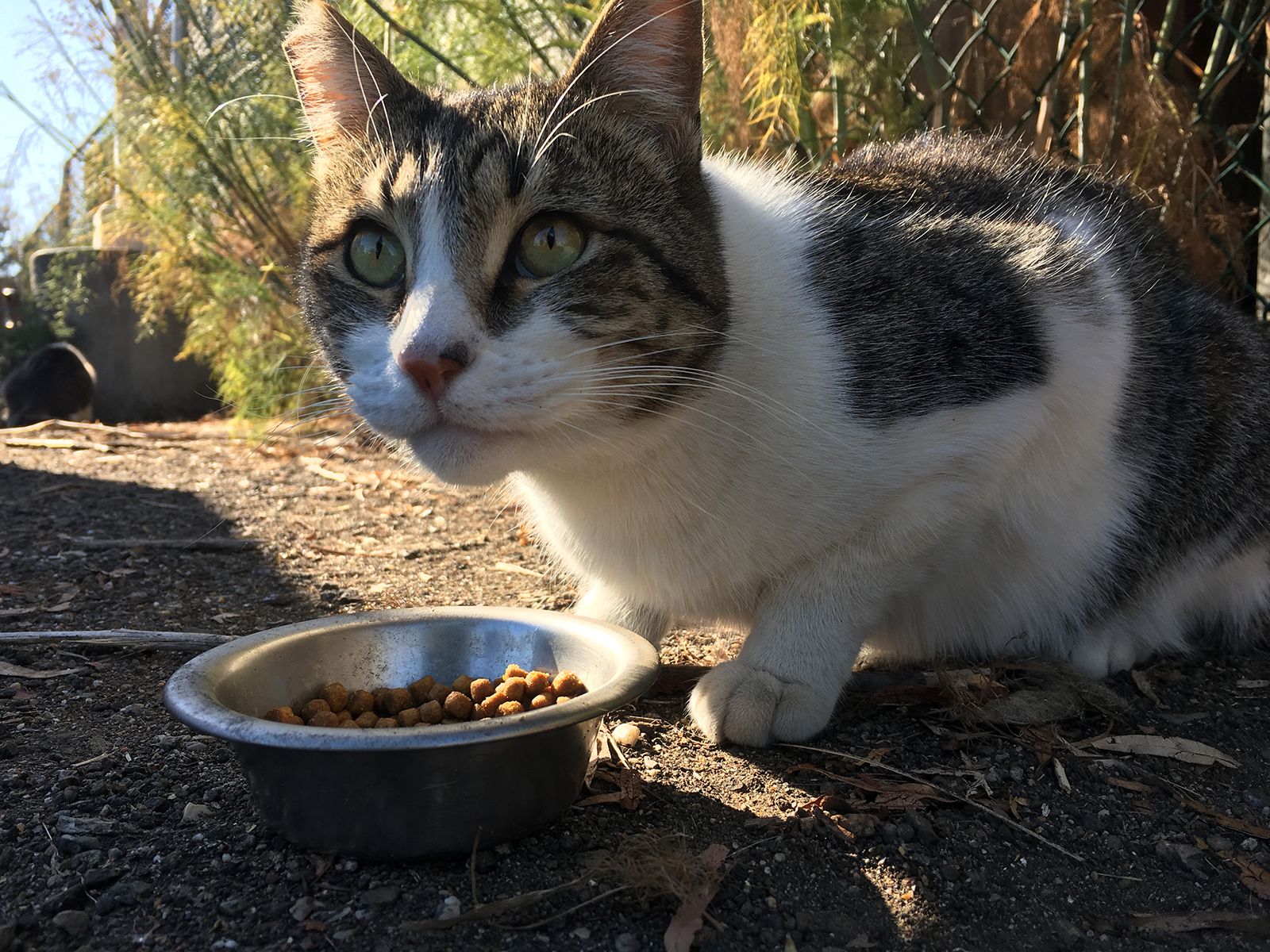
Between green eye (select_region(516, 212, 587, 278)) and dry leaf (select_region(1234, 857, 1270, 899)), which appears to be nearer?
dry leaf (select_region(1234, 857, 1270, 899))

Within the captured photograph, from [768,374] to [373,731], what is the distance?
0.92 meters

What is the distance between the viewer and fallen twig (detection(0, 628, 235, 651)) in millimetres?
2084

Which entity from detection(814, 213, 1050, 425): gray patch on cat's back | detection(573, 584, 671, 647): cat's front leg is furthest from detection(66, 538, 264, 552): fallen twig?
detection(814, 213, 1050, 425): gray patch on cat's back

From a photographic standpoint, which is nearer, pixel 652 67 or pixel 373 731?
pixel 373 731

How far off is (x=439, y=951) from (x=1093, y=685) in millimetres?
1442

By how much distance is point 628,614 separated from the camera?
207cm

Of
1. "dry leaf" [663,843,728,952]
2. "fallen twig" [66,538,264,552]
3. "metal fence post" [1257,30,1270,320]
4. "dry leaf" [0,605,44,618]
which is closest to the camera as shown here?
"dry leaf" [663,843,728,952]

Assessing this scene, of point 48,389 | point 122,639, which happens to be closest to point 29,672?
point 122,639

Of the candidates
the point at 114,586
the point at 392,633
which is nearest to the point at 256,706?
the point at 392,633

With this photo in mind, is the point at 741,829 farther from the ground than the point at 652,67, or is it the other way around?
the point at 652,67

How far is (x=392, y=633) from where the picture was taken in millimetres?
1755

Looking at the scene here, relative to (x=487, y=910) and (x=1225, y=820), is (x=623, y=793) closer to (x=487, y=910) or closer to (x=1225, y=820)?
(x=487, y=910)

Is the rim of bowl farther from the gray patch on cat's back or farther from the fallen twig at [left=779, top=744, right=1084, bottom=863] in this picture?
the gray patch on cat's back

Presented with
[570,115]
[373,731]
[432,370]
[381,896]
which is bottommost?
[381,896]
